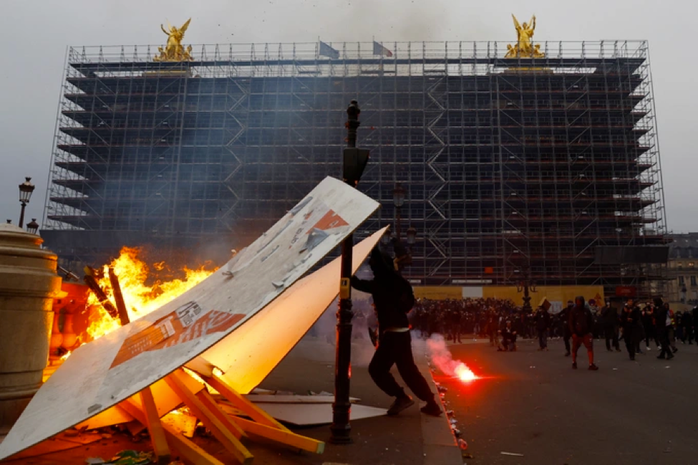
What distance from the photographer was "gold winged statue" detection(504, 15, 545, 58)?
37.6m

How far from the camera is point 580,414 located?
5.86 meters

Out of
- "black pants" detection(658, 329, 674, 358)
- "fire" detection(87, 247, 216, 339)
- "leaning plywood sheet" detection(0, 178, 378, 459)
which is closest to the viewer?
"leaning plywood sheet" detection(0, 178, 378, 459)

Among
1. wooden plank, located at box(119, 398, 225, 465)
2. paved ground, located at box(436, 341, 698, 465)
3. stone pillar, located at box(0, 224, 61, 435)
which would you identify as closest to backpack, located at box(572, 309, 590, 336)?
paved ground, located at box(436, 341, 698, 465)

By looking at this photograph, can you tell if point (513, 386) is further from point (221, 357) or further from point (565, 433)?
point (221, 357)

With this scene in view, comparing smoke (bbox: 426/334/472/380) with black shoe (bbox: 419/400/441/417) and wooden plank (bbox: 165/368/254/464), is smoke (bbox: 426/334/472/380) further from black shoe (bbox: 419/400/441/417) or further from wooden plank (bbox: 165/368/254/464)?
wooden plank (bbox: 165/368/254/464)

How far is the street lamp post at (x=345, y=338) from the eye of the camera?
4.16 m

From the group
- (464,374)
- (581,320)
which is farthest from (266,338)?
(581,320)

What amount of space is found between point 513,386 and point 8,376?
706 cm

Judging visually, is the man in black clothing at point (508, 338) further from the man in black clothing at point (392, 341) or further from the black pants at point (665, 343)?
the man in black clothing at point (392, 341)

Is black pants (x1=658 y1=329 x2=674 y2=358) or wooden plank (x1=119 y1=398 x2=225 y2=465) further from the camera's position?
black pants (x1=658 y1=329 x2=674 y2=358)

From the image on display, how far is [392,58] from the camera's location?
36688 millimetres

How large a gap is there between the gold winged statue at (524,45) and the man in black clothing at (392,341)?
37.4m

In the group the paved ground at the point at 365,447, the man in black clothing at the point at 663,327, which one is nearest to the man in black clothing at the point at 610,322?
the man in black clothing at the point at 663,327

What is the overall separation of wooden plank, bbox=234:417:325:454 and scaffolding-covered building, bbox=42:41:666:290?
28.5 m
